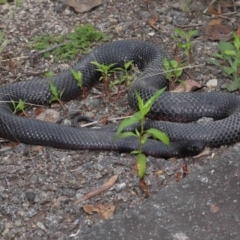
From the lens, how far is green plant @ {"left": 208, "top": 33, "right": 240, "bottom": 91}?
5.61 meters

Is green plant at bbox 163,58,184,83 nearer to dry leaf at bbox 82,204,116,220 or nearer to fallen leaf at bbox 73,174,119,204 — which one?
fallen leaf at bbox 73,174,119,204

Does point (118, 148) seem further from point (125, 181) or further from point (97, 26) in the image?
point (97, 26)

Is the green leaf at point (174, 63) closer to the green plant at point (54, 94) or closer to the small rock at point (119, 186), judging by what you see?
the green plant at point (54, 94)

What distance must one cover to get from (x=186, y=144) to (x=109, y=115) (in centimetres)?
93

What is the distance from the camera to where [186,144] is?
4.88m

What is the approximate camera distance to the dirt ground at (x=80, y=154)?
14.2ft

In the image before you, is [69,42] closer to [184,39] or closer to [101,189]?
[184,39]

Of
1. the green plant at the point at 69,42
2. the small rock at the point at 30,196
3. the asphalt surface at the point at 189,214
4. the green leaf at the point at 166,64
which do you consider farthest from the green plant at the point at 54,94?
the asphalt surface at the point at 189,214

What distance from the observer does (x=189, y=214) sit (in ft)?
12.9

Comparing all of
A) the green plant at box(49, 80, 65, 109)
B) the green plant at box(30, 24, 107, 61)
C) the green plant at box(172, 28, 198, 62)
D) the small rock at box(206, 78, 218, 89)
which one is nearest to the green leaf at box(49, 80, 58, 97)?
the green plant at box(49, 80, 65, 109)

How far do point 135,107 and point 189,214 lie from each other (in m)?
1.78

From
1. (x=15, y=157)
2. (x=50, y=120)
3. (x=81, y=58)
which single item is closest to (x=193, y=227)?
(x=15, y=157)

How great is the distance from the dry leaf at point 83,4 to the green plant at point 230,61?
1598 mm

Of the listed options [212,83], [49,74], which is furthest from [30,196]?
[212,83]
